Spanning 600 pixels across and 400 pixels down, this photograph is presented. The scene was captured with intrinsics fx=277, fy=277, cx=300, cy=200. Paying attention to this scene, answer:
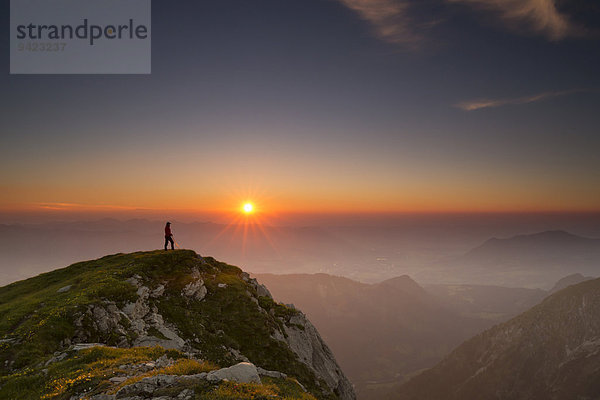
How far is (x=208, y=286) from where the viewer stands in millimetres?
39344

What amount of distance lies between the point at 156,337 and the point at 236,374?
16.0 meters

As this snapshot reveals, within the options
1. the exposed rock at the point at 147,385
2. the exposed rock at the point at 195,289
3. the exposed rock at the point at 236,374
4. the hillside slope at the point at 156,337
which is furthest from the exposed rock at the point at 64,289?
the exposed rock at the point at 236,374

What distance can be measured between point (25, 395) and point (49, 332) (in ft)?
29.3

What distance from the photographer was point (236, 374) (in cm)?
1482

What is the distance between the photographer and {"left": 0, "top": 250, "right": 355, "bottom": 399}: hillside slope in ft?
49.1

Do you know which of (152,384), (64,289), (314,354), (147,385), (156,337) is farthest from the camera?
(314,354)

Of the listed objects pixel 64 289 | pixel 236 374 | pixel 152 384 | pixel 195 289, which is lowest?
pixel 195 289

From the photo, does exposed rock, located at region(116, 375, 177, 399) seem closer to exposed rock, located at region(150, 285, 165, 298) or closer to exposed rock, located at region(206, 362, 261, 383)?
exposed rock, located at region(206, 362, 261, 383)

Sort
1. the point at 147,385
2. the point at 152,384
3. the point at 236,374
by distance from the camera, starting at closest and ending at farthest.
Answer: the point at 147,385 → the point at 152,384 → the point at 236,374

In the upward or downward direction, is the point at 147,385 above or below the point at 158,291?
above

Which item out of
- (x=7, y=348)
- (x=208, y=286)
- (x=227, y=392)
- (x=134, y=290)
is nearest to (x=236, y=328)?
(x=208, y=286)

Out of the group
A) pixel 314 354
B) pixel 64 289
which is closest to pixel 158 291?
pixel 64 289

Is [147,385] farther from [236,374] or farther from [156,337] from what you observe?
[156,337]

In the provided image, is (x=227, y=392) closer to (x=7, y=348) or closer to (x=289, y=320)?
(x=7, y=348)
